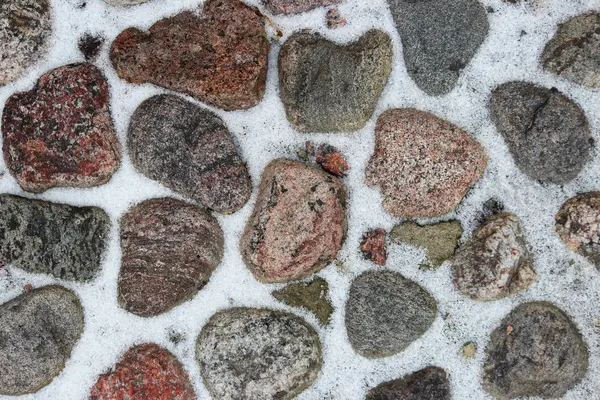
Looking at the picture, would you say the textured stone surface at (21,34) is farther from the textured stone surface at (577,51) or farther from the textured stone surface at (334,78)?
the textured stone surface at (577,51)

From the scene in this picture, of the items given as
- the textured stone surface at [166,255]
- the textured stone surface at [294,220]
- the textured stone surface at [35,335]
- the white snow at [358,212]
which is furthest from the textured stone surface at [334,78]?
the textured stone surface at [35,335]

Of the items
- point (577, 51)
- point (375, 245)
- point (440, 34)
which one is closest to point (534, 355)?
point (375, 245)

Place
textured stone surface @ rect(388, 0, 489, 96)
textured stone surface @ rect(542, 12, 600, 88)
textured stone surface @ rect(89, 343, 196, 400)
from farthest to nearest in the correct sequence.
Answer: textured stone surface @ rect(89, 343, 196, 400), textured stone surface @ rect(388, 0, 489, 96), textured stone surface @ rect(542, 12, 600, 88)

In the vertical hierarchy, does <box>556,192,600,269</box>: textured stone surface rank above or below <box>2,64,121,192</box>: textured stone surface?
below

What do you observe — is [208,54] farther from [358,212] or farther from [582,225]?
[582,225]

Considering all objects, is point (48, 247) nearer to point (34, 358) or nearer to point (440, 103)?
point (34, 358)

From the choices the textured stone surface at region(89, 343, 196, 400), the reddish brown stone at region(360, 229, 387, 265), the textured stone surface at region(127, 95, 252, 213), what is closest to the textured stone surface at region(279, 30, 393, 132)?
the textured stone surface at region(127, 95, 252, 213)

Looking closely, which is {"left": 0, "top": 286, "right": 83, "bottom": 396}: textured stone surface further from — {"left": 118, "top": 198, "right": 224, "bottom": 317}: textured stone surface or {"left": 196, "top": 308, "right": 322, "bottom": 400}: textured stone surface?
{"left": 196, "top": 308, "right": 322, "bottom": 400}: textured stone surface
